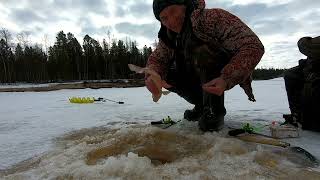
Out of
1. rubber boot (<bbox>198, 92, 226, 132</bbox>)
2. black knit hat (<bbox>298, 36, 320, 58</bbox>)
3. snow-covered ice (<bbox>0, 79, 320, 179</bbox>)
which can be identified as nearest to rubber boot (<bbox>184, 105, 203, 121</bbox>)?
snow-covered ice (<bbox>0, 79, 320, 179</bbox>)

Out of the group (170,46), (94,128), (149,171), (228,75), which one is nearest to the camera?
(149,171)

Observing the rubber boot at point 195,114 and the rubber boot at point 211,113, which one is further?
the rubber boot at point 195,114

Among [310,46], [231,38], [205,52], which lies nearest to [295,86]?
[310,46]

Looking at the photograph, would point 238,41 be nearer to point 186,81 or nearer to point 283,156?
point 283,156

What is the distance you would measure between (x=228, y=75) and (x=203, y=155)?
55 cm

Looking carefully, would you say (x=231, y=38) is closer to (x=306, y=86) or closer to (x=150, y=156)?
(x=150, y=156)

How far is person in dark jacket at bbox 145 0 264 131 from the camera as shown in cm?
238

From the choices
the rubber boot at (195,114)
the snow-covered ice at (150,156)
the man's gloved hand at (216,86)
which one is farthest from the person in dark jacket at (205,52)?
the snow-covered ice at (150,156)

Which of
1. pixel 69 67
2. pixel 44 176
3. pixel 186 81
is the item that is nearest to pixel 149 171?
pixel 44 176

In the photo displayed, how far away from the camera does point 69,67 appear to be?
69812 mm

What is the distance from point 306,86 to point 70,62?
70.1 meters

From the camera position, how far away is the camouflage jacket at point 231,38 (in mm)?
2361

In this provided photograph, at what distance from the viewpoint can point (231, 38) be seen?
2561 millimetres

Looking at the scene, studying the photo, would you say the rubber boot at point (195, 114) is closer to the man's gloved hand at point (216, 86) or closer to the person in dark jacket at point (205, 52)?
the person in dark jacket at point (205, 52)
